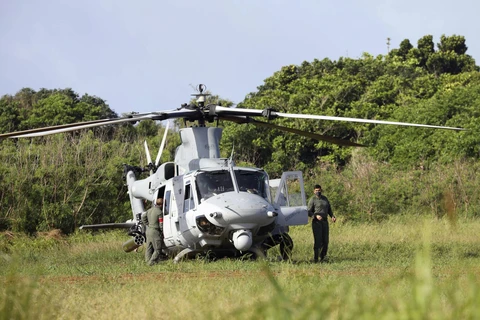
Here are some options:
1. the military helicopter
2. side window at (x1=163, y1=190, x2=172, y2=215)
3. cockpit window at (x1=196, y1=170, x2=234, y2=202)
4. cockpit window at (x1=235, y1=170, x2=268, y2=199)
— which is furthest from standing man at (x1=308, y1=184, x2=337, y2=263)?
side window at (x1=163, y1=190, x2=172, y2=215)

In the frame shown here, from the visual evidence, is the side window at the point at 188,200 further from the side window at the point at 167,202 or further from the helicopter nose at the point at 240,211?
the side window at the point at 167,202

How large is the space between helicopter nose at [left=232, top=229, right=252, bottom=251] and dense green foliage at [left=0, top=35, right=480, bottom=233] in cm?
455

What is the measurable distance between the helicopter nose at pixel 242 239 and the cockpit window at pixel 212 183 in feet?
3.36

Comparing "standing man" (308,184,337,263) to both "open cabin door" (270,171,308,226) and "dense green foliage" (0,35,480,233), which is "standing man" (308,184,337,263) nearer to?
"open cabin door" (270,171,308,226)

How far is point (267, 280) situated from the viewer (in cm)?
840

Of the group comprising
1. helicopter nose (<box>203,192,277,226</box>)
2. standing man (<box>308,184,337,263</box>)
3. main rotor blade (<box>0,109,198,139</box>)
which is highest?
main rotor blade (<box>0,109,198,139</box>)

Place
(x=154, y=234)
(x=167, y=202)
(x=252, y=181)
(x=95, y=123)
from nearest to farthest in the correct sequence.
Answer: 1. (x=95, y=123)
2. (x=252, y=181)
3. (x=154, y=234)
4. (x=167, y=202)

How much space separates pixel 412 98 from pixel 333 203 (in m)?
19.8

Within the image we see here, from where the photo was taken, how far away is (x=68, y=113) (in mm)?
47531

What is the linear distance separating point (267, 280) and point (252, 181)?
724cm

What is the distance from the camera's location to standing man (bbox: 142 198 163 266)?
53.6ft

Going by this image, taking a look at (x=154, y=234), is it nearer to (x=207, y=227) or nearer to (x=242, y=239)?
(x=207, y=227)

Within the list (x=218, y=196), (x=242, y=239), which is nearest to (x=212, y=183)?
(x=218, y=196)

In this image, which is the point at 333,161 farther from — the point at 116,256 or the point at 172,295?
the point at 172,295
